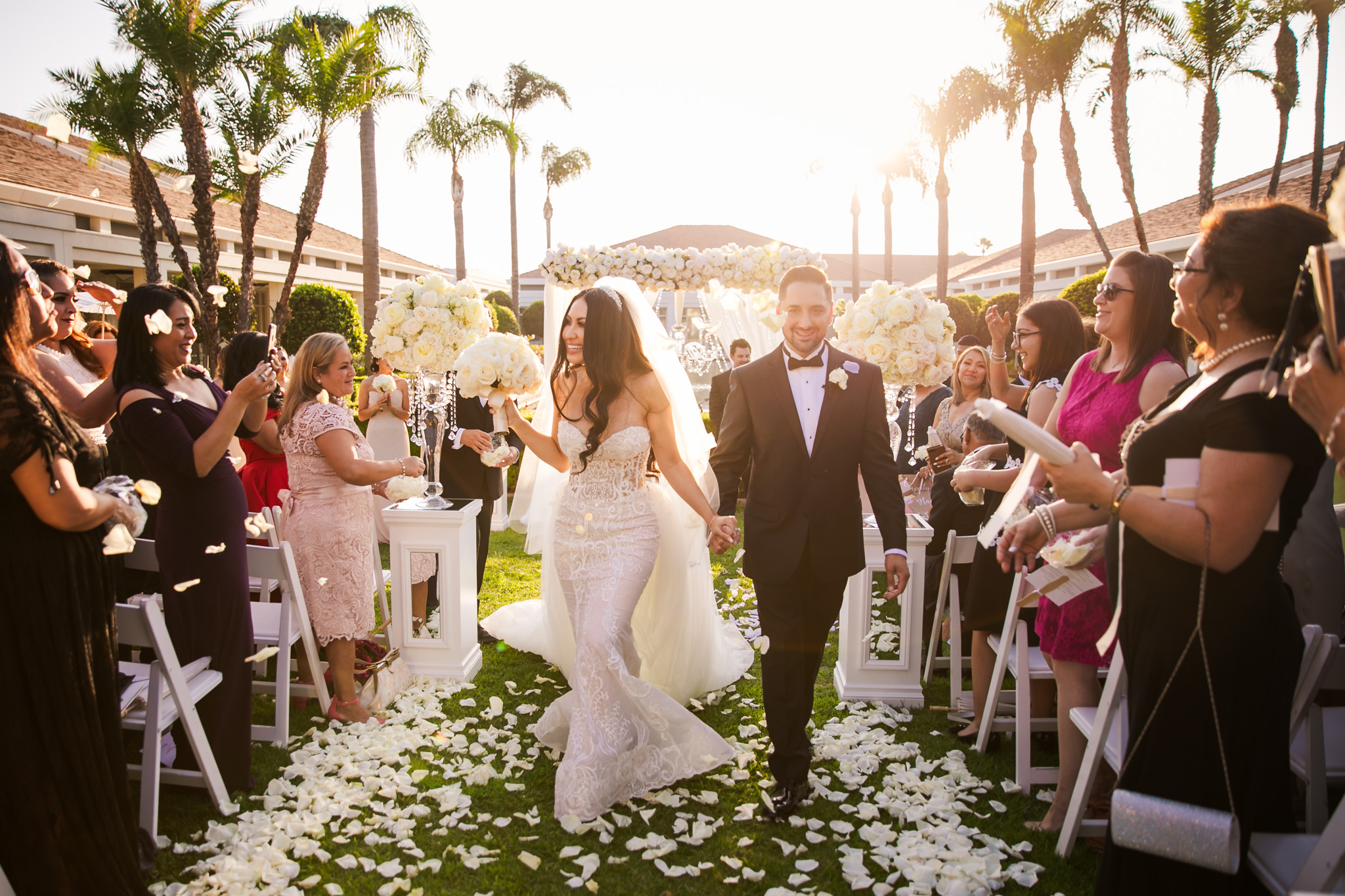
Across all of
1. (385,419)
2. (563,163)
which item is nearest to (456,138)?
(563,163)

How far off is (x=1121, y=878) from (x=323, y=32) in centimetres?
2654

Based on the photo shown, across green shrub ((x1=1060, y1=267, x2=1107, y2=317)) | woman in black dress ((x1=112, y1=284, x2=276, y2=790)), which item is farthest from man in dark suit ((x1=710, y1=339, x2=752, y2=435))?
green shrub ((x1=1060, y1=267, x2=1107, y2=317))

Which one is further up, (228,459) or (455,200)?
(455,200)

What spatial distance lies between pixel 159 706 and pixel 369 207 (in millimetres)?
18151

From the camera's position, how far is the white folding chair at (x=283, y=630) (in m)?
4.03

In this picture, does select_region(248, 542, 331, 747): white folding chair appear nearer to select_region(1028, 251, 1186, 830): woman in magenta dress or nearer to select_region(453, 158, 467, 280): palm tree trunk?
select_region(1028, 251, 1186, 830): woman in magenta dress

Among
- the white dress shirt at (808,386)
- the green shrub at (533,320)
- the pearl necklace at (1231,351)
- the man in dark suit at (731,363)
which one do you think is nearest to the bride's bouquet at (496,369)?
the white dress shirt at (808,386)

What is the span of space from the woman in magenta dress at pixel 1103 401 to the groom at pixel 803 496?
0.76m

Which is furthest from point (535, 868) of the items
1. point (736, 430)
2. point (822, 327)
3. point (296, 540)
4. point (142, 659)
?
point (142, 659)

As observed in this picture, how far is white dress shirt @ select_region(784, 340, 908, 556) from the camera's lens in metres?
3.60

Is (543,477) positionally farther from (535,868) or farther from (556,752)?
(535,868)

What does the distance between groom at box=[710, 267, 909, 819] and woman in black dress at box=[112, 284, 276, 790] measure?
2352 mm

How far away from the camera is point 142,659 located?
461 cm

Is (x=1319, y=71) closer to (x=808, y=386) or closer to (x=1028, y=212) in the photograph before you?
(x=1028, y=212)
